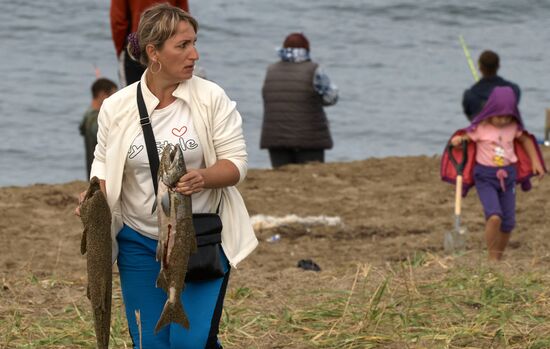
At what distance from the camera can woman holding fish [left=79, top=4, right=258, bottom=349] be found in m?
5.58

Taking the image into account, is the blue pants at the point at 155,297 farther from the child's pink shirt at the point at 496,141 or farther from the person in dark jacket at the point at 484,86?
the person in dark jacket at the point at 484,86

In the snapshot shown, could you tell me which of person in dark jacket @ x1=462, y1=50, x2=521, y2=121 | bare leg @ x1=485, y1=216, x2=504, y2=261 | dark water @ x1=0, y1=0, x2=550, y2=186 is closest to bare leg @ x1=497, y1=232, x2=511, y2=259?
bare leg @ x1=485, y1=216, x2=504, y2=261

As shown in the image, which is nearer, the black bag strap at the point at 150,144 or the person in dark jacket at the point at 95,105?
the black bag strap at the point at 150,144

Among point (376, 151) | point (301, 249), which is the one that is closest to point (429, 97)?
point (376, 151)

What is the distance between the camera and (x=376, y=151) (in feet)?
72.2

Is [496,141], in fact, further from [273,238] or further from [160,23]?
[160,23]

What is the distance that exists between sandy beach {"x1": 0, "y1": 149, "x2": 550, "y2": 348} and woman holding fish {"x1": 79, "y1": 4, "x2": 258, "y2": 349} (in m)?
2.06

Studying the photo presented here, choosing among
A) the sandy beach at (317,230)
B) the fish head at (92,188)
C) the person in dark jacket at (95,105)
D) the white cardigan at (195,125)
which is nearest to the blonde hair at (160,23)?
the white cardigan at (195,125)

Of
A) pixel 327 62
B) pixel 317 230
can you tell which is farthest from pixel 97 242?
pixel 327 62

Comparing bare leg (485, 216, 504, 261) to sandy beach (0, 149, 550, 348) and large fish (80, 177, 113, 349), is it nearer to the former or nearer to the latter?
sandy beach (0, 149, 550, 348)

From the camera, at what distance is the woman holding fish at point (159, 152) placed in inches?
220

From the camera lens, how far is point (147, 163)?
220 inches

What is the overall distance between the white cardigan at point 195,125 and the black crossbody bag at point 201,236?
0.14 feet

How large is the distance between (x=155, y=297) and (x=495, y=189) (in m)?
5.08
